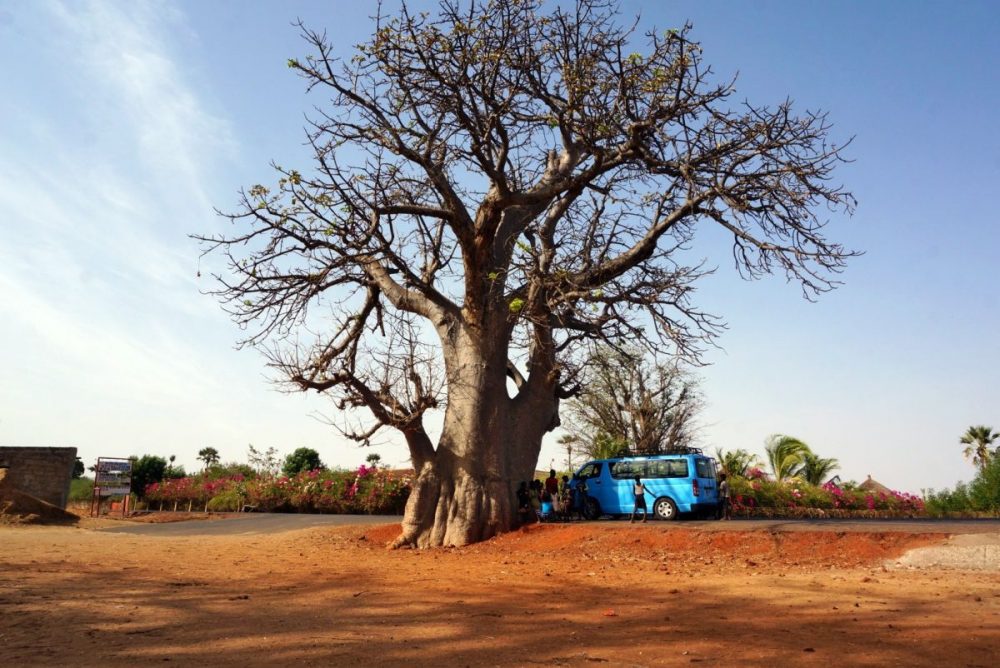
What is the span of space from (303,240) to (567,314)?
575 centimetres

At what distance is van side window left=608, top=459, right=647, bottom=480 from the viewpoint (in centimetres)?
1922

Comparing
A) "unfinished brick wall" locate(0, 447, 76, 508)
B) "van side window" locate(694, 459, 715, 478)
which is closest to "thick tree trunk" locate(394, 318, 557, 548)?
"van side window" locate(694, 459, 715, 478)

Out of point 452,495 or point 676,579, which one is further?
point 452,495

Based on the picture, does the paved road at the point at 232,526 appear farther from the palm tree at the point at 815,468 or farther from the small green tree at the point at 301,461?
the palm tree at the point at 815,468

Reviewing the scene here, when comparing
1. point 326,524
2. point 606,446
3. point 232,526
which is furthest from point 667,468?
point 606,446

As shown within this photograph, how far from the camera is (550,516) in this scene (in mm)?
18625

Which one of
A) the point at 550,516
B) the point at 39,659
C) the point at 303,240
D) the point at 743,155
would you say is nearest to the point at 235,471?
the point at 550,516

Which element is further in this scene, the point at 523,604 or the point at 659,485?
the point at 659,485

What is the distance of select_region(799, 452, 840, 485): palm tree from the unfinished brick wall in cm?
3296

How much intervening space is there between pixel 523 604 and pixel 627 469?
1134cm

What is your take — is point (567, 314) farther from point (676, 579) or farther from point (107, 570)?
point (107, 570)

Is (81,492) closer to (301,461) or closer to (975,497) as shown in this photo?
(301,461)

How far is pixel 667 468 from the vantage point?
18.8 meters

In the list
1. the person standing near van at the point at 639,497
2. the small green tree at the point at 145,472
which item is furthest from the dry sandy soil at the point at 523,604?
the small green tree at the point at 145,472
